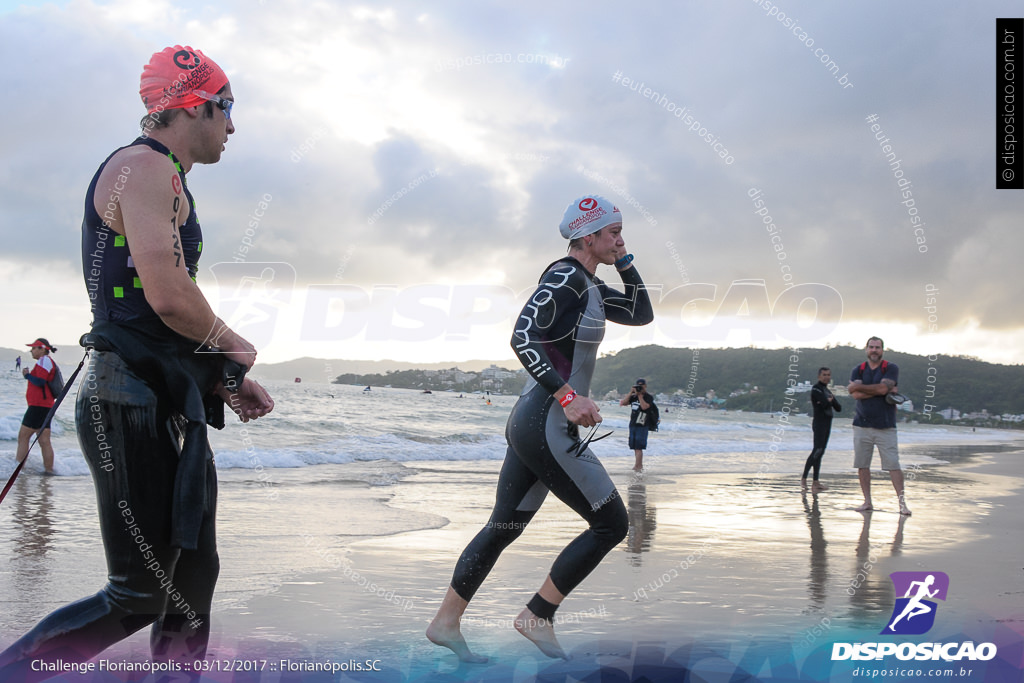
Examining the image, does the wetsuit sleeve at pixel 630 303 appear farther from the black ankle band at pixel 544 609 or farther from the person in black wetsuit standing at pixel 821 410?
the person in black wetsuit standing at pixel 821 410

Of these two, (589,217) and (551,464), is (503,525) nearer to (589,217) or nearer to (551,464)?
(551,464)

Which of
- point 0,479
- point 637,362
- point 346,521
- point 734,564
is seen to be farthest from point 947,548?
point 637,362

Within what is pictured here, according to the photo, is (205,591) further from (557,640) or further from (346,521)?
(346,521)

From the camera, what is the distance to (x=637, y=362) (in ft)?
78.8

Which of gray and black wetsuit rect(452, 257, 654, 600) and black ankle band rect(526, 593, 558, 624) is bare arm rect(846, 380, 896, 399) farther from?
black ankle band rect(526, 593, 558, 624)

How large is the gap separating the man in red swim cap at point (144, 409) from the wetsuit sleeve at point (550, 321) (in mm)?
1421

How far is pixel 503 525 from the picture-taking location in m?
3.75

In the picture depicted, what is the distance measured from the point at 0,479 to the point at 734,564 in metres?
9.40

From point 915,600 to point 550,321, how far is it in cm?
325

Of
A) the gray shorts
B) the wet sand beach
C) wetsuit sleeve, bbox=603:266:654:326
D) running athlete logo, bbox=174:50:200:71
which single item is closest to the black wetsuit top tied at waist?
running athlete logo, bbox=174:50:200:71

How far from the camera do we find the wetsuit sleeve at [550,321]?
3.62 meters

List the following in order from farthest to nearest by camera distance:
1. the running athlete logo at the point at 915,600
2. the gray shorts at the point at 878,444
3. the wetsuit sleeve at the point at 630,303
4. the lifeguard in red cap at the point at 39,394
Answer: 1. the lifeguard in red cap at the point at 39,394
2. the gray shorts at the point at 878,444
3. the running athlete logo at the point at 915,600
4. the wetsuit sleeve at the point at 630,303

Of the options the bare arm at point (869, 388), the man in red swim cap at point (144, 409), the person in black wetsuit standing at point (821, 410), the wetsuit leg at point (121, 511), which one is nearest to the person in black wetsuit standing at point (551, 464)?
the man in red swim cap at point (144, 409)

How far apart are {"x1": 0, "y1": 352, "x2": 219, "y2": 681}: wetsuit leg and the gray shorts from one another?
8368mm
